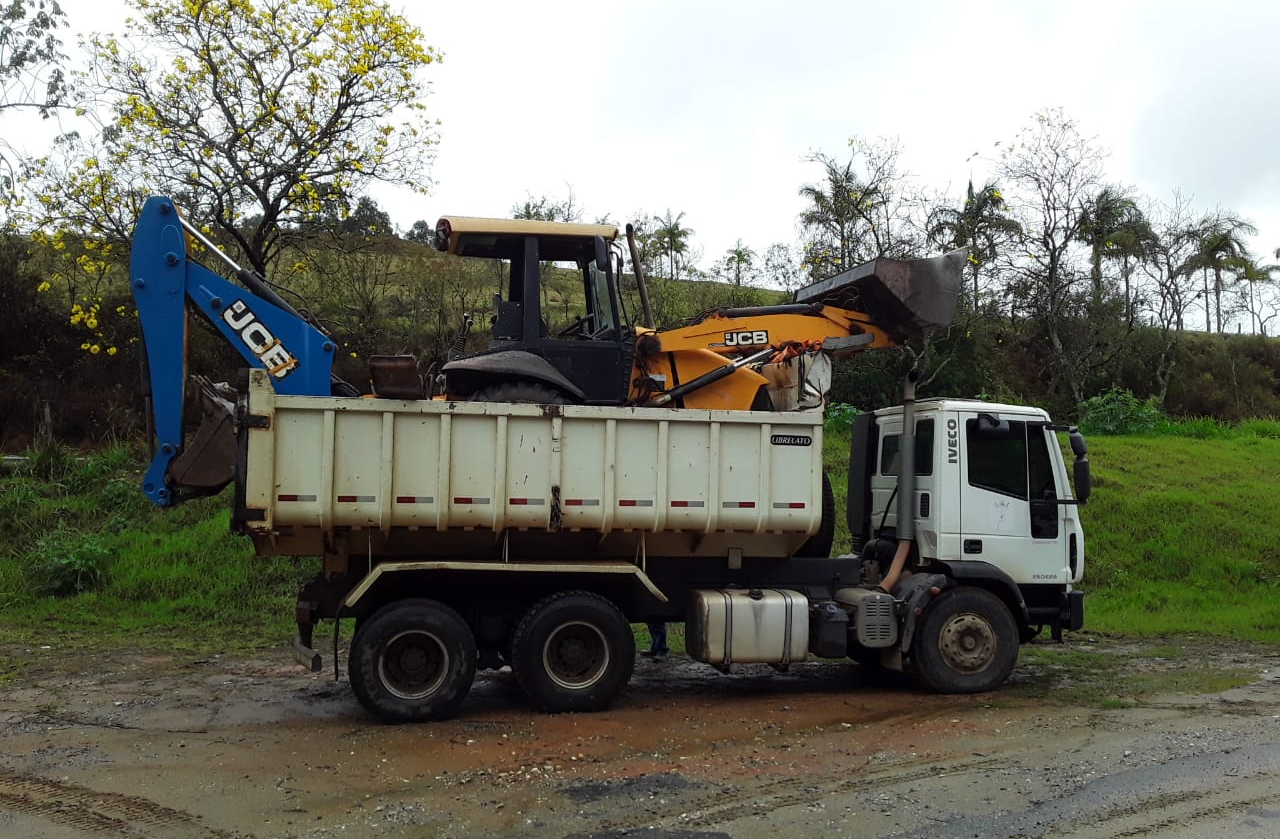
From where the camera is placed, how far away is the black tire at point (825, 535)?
8.49m

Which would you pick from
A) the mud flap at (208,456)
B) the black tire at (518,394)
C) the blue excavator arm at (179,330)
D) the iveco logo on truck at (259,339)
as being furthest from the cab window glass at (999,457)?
the mud flap at (208,456)

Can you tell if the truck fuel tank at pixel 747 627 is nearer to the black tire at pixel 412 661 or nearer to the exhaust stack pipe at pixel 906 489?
the exhaust stack pipe at pixel 906 489

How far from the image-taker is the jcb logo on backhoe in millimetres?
8750

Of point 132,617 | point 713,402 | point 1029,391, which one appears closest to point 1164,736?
point 713,402

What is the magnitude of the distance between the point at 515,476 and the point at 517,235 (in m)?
2.27

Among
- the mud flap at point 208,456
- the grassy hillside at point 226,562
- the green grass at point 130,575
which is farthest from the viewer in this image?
the grassy hillside at point 226,562

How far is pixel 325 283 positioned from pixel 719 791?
1554 cm

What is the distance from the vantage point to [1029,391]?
2752cm

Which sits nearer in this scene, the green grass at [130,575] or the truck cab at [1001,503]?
the truck cab at [1001,503]

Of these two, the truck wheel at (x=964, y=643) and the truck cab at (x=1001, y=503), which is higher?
the truck cab at (x=1001, y=503)

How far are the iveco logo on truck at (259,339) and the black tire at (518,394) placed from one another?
1413 millimetres

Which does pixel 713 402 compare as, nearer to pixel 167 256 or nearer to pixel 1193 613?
pixel 167 256

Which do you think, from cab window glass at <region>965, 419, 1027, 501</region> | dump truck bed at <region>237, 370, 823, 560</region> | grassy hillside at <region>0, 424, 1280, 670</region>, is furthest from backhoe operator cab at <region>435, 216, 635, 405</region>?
grassy hillside at <region>0, 424, 1280, 670</region>

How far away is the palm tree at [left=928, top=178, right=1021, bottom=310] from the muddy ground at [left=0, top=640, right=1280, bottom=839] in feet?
44.9
